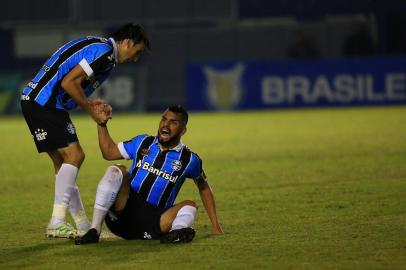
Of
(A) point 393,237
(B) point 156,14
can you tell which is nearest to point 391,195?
(A) point 393,237

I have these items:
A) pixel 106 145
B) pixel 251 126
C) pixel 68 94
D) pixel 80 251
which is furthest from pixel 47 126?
pixel 251 126

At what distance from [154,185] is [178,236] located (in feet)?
1.81

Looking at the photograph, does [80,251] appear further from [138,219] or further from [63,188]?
[63,188]

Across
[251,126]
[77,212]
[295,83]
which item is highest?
[77,212]

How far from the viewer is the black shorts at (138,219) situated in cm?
868

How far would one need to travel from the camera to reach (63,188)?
29.8 ft

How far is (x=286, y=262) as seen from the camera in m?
7.48

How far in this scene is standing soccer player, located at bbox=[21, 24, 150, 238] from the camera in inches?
348

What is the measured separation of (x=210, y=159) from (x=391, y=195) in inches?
233

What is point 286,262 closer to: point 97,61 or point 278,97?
point 97,61

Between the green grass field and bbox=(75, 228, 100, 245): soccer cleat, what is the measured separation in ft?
0.29

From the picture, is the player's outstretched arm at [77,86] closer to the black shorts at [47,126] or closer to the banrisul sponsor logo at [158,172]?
the black shorts at [47,126]

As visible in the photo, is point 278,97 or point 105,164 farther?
point 278,97

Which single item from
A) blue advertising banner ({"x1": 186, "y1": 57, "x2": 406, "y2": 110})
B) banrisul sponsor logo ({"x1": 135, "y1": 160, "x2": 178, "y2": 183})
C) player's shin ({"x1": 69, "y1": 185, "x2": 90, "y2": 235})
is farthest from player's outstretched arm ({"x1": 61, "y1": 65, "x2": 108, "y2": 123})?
blue advertising banner ({"x1": 186, "y1": 57, "x2": 406, "y2": 110})
